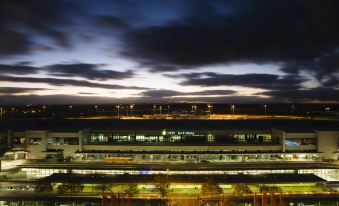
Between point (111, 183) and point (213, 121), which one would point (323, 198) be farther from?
point (213, 121)

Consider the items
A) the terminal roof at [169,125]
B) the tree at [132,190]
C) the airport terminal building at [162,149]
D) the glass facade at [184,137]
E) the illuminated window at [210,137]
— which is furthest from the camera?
the terminal roof at [169,125]

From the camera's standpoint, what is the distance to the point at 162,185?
2739cm

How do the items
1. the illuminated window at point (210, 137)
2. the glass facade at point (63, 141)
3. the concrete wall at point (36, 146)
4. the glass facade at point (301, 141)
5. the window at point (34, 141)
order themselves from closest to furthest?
the concrete wall at point (36, 146) → the window at point (34, 141) → the glass facade at point (301, 141) → the glass facade at point (63, 141) → the illuminated window at point (210, 137)

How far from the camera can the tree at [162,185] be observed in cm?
2658

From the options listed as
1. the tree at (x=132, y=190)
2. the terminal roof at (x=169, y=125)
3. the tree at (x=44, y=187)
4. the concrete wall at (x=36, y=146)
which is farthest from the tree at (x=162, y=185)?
the terminal roof at (x=169, y=125)

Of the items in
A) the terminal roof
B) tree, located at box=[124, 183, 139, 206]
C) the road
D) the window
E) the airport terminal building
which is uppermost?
the terminal roof

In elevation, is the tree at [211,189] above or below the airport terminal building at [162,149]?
below

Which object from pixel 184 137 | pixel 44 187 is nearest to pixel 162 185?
pixel 44 187

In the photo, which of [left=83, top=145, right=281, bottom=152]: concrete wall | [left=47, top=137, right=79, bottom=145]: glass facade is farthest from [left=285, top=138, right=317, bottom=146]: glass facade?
[left=47, top=137, right=79, bottom=145]: glass facade

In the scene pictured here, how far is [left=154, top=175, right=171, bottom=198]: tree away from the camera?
87.2 ft

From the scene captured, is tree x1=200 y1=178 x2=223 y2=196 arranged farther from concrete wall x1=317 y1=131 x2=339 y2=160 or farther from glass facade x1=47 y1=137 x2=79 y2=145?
glass facade x1=47 y1=137 x2=79 y2=145

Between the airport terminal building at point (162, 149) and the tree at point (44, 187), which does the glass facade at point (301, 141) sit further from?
the tree at point (44, 187)

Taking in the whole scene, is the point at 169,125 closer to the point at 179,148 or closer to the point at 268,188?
the point at 179,148

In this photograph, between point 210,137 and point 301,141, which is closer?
point 301,141
